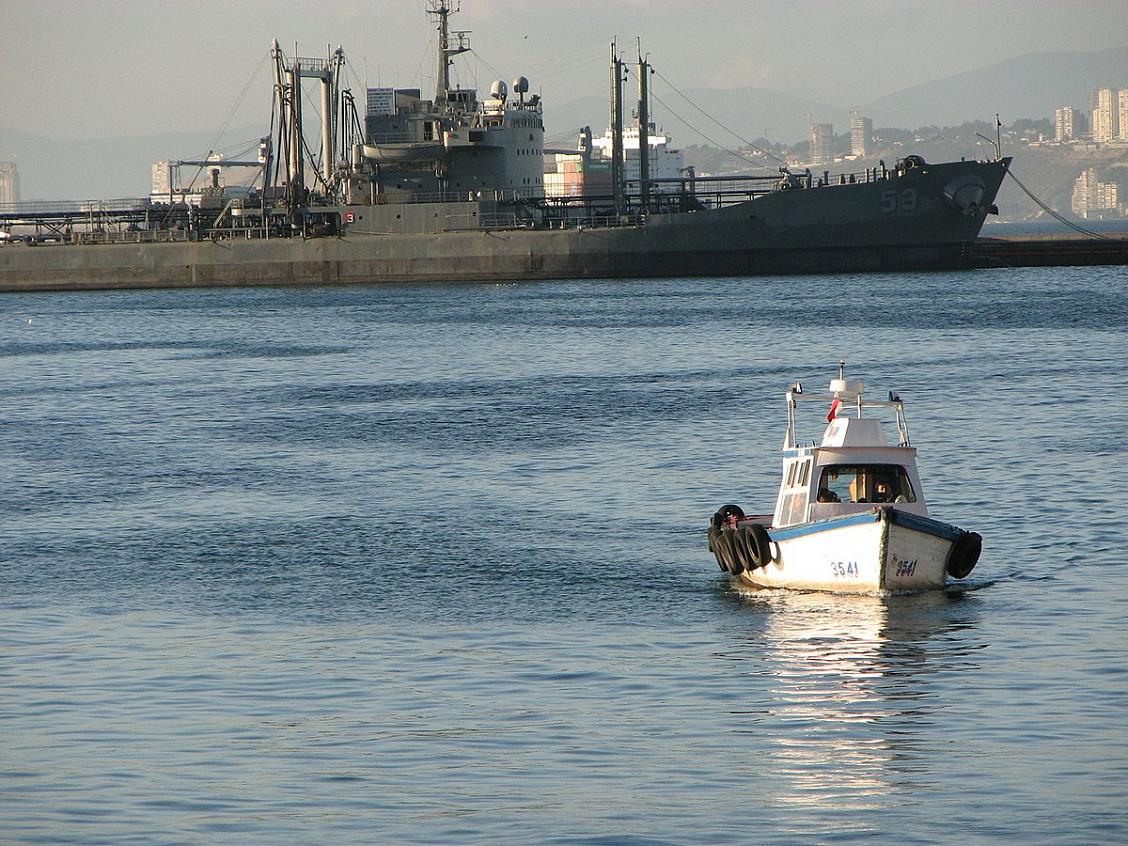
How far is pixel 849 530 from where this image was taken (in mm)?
23000

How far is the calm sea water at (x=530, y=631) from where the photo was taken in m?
14.6

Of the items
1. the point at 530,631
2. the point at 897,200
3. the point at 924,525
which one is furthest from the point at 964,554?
the point at 897,200

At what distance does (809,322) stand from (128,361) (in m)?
33.2

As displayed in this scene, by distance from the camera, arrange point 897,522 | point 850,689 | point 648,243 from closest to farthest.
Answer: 1. point 850,689
2. point 897,522
3. point 648,243

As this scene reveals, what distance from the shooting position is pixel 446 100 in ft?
369

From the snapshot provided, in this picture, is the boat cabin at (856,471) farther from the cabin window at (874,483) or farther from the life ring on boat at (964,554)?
the life ring on boat at (964,554)

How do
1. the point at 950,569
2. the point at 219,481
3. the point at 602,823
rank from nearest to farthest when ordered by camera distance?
the point at 602,823 < the point at 950,569 < the point at 219,481

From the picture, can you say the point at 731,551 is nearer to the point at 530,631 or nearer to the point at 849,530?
the point at 849,530

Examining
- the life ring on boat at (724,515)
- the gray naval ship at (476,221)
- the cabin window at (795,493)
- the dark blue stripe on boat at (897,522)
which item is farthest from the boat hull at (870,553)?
the gray naval ship at (476,221)

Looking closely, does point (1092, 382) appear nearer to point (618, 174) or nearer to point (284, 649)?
point (284, 649)

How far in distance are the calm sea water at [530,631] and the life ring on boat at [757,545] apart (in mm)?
591

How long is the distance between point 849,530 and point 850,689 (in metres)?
5.08

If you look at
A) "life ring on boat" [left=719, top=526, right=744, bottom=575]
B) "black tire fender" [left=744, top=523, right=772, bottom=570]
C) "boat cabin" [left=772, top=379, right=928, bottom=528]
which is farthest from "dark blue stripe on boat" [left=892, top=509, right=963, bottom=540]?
"life ring on boat" [left=719, top=526, right=744, bottom=575]

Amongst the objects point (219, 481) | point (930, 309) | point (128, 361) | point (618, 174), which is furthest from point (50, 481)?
point (618, 174)
